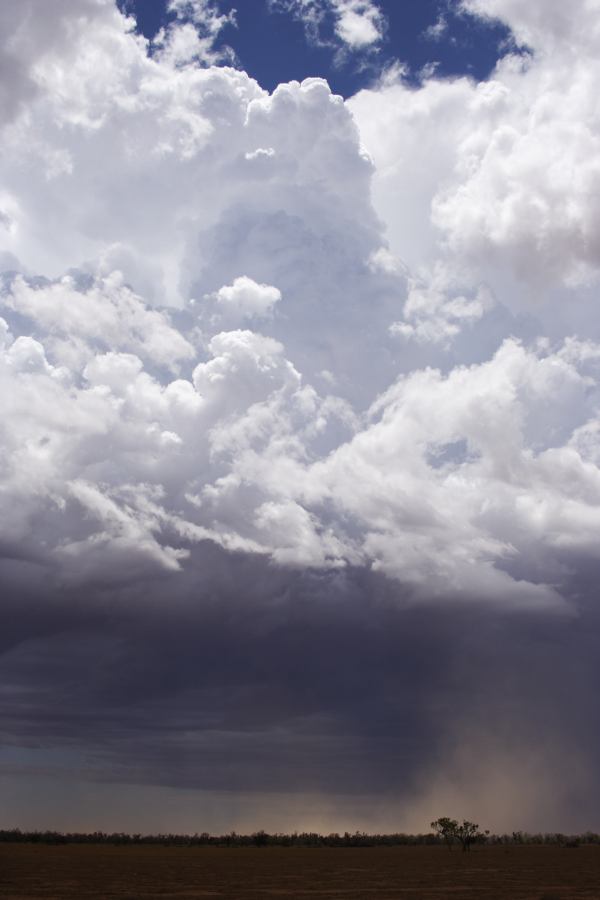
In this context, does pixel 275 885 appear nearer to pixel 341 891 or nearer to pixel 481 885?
pixel 341 891

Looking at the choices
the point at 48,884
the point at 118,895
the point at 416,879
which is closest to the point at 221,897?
the point at 118,895

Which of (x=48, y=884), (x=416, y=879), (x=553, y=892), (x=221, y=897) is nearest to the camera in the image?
(x=221, y=897)

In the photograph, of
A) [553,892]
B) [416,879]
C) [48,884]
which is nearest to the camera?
[553,892]

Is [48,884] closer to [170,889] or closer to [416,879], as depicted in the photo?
[170,889]

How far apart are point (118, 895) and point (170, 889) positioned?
35.2ft

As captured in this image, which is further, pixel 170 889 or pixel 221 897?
pixel 170 889

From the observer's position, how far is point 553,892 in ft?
258

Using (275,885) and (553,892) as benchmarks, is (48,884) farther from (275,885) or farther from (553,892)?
(553,892)

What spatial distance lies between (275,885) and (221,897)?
740 inches

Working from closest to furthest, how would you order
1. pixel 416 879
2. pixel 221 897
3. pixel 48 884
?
1. pixel 221 897
2. pixel 48 884
3. pixel 416 879

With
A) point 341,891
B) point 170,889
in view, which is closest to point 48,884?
point 170,889

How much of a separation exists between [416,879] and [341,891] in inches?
975

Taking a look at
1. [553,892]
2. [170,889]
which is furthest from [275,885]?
[553,892]

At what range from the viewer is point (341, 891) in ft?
264
